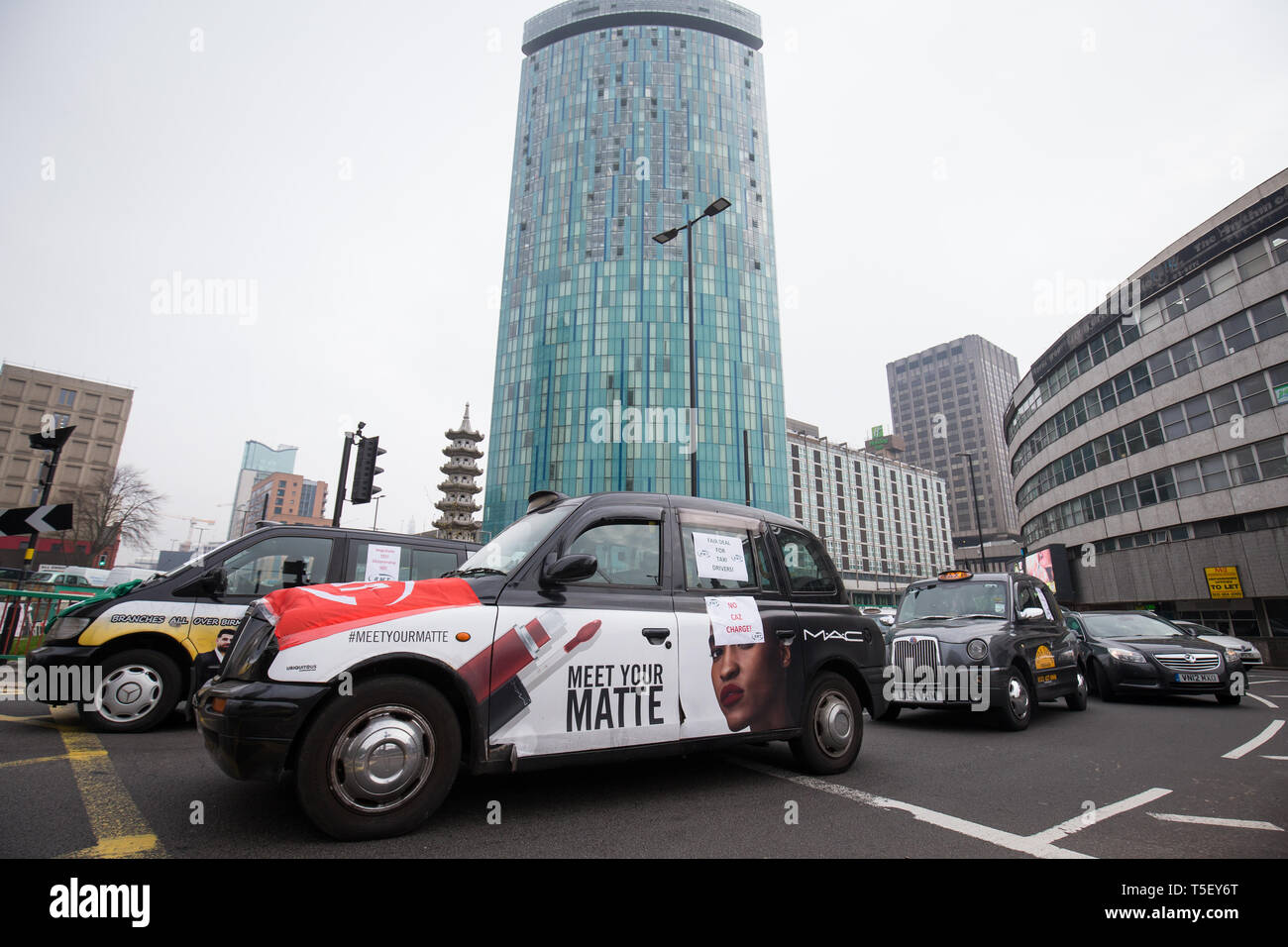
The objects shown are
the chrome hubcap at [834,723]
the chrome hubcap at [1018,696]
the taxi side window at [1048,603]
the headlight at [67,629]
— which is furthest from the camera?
the taxi side window at [1048,603]

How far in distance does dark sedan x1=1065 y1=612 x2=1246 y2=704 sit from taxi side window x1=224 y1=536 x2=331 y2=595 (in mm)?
12284

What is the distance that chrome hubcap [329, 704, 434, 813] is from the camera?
9.32 feet

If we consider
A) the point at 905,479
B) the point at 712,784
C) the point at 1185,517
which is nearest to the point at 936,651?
the point at 712,784

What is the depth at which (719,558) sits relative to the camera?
4.38m

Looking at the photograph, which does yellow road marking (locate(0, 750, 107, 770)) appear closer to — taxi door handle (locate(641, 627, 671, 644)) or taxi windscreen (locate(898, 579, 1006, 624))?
taxi door handle (locate(641, 627, 671, 644))

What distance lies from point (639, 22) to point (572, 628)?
102872 mm

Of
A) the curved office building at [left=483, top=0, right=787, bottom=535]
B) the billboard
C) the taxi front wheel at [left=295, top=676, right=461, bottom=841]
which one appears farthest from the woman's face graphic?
the curved office building at [left=483, top=0, right=787, bottom=535]

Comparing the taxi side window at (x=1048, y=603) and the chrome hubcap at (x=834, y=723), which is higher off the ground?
the taxi side window at (x=1048, y=603)

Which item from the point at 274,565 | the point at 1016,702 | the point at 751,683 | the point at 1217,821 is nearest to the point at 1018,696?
the point at 1016,702

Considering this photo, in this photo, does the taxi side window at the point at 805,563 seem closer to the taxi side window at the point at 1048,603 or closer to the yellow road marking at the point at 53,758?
the taxi side window at the point at 1048,603

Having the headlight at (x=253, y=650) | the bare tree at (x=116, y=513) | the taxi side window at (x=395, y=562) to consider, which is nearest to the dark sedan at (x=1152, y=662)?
the taxi side window at (x=395, y=562)

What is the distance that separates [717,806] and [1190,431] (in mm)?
36212

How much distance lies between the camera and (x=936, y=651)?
22.7 feet

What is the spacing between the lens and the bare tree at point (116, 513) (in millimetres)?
48344
